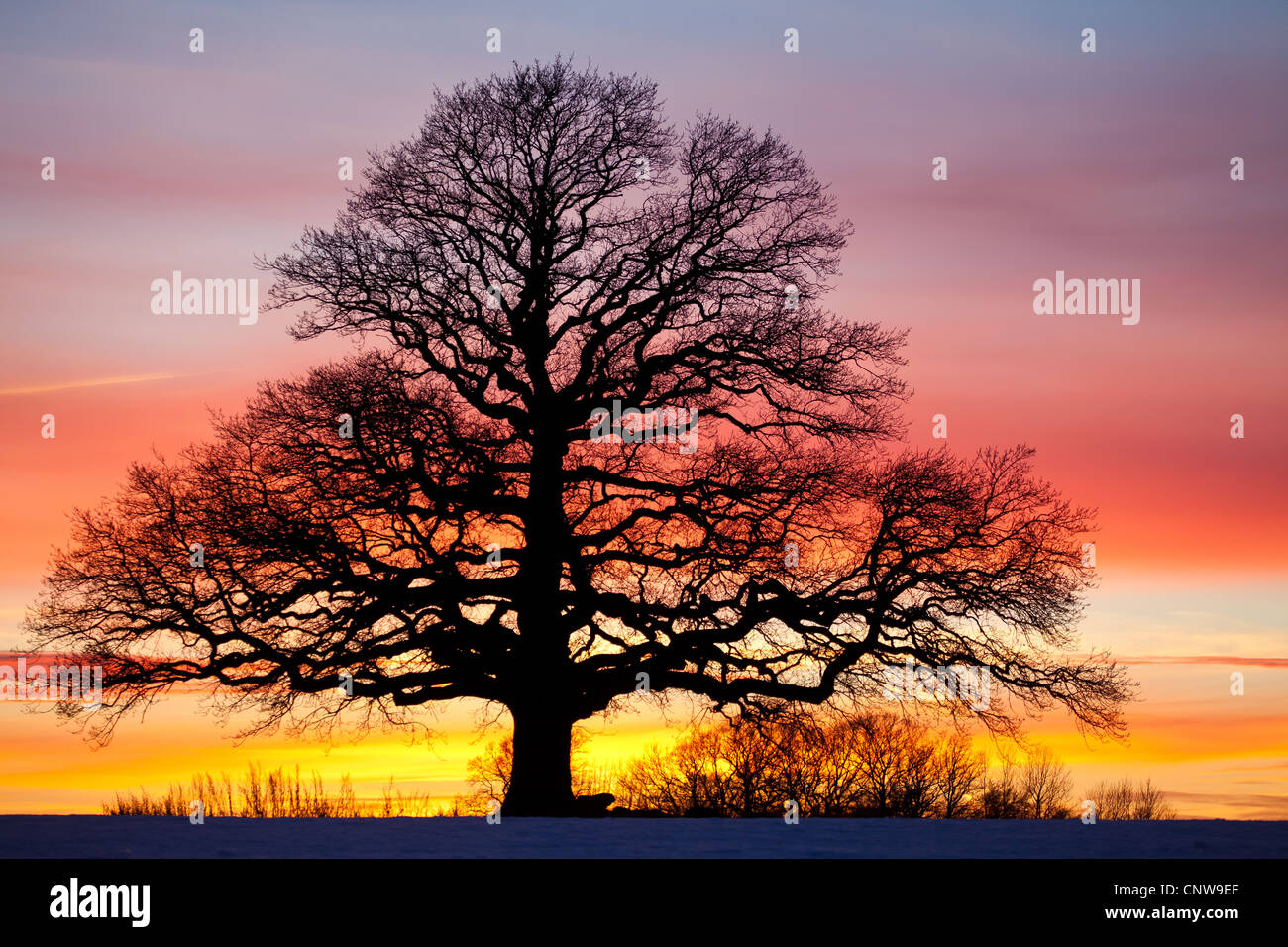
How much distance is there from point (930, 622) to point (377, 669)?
1000 centimetres

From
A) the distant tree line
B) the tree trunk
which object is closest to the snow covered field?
the tree trunk

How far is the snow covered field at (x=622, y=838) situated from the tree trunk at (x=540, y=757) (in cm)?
972

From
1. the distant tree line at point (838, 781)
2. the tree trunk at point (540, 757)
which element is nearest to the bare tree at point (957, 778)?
the distant tree line at point (838, 781)

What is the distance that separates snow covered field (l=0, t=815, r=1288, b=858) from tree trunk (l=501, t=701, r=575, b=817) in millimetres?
9719

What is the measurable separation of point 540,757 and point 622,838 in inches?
486

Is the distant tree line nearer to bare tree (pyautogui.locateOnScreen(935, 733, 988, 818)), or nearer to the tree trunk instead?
bare tree (pyautogui.locateOnScreen(935, 733, 988, 818))

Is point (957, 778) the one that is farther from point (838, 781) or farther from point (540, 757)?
point (540, 757)

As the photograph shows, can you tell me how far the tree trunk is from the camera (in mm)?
22203

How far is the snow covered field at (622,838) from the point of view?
9.31m

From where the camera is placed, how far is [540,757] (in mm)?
22578

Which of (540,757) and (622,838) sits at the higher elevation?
(622,838)

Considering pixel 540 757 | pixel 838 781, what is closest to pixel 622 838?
pixel 540 757
